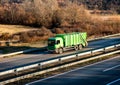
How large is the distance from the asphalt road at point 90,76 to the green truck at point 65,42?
808 centimetres

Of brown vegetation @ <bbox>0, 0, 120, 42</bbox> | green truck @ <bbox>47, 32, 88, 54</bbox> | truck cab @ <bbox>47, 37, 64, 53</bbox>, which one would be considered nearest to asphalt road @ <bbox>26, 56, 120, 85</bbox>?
truck cab @ <bbox>47, 37, 64, 53</bbox>

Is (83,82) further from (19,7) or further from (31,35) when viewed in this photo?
(19,7)

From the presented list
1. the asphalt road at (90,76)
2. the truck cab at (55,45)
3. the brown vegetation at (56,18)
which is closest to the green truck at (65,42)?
the truck cab at (55,45)

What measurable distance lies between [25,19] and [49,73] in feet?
179

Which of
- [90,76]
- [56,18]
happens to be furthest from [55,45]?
[56,18]

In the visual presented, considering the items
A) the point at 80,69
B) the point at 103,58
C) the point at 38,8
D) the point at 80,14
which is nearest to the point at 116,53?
the point at 103,58

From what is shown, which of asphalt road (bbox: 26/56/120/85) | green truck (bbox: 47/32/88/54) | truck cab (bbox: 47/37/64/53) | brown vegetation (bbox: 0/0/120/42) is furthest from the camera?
brown vegetation (bbox: 0/0/120/42)

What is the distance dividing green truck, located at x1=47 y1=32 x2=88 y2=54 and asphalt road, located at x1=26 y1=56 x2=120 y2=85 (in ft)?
26.5

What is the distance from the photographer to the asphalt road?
20.4 m

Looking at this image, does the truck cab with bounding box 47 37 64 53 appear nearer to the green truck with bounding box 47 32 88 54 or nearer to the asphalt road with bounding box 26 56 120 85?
the green truck with bounding box 47 32 88 54

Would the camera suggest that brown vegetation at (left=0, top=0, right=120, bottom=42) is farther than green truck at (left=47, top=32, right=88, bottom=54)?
Yes

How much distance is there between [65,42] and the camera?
34375 mm

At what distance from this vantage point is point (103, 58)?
29.6 meters

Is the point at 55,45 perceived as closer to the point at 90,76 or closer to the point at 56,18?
the point at 90,76
